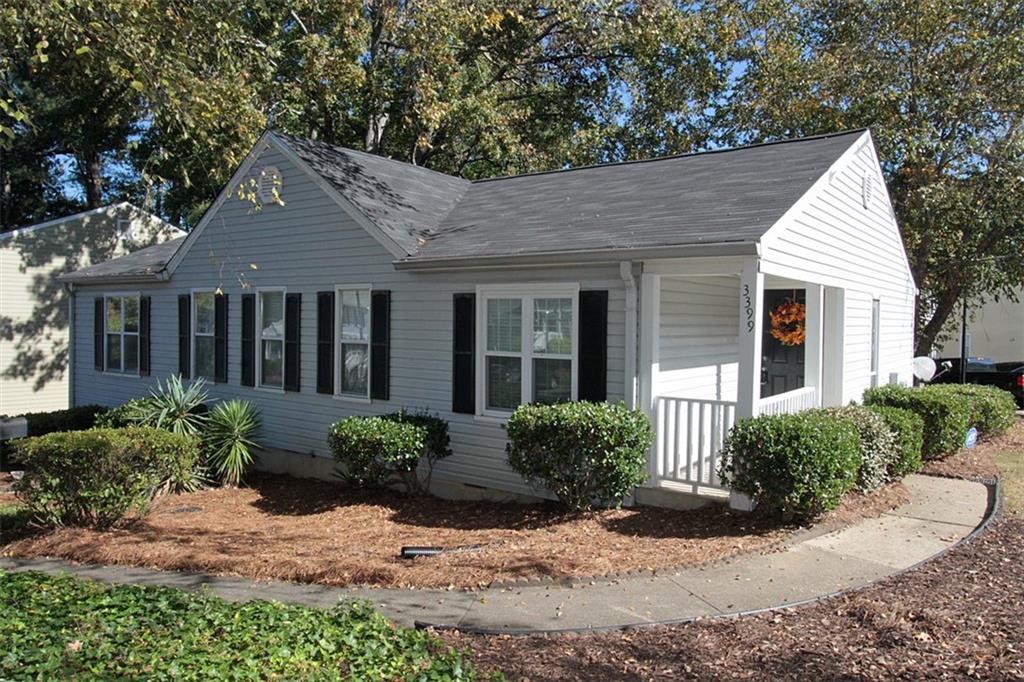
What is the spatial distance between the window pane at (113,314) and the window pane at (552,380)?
10.3 m

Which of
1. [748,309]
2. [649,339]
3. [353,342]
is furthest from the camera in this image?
[353,342]

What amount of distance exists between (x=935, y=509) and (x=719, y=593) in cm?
396

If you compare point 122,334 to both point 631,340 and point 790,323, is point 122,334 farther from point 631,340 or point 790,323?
point 790,323

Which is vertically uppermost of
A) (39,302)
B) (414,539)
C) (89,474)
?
(39,302)

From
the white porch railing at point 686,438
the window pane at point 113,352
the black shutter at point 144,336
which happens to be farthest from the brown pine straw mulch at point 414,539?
the window pane at point 113,352

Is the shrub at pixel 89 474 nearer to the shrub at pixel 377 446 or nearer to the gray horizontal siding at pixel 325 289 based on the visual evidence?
the shrub at pixel 377 446

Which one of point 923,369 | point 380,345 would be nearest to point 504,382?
point 380,345

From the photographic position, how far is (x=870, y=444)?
26.9 feet

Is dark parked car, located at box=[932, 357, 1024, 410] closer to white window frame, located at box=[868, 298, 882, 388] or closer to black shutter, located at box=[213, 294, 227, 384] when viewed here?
white window frame, located at box=[868, 298, 882, 388]

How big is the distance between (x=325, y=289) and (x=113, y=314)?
22.1 feet

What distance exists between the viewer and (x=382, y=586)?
607 centimetres

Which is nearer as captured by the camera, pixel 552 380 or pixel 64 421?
pixel 552 380

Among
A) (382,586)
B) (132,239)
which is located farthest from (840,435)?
(132,239)

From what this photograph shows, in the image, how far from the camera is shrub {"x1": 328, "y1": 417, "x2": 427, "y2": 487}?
Result: 8.99 metres
